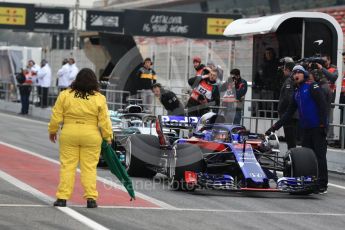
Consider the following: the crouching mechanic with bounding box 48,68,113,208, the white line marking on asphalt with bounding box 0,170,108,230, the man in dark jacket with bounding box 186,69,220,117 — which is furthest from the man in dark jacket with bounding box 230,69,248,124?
the crouching mechanic with bounding box 48,68,113,208

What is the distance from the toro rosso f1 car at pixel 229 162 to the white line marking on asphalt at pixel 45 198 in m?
1.99

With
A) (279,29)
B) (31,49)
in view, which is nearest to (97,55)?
(279,29)

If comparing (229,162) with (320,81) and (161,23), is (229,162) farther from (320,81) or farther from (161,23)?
(161,23)

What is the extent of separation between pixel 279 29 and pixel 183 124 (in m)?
7.42

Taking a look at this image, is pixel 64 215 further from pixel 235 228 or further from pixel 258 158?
pixel 258 158

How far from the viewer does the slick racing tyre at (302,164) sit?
14445 millimetres

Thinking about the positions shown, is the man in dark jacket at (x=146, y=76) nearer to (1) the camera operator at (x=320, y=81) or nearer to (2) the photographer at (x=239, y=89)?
(2) the photographer at (x=239, y=89)

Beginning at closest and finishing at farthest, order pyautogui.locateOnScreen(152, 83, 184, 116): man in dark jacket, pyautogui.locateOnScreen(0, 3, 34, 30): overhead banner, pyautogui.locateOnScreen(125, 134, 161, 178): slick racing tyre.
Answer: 1. pyautogui.locateOnScreen(125, 134, 161, 178): slick racing tyre
2. pyautogui.locateOnScreen(152, 83, 184, 116): man in dark jacket
3. pyautogui.locateOnScreen(0, 3, 34, 30): overhead banner

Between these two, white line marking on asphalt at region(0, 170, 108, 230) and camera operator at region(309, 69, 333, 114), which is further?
camera operator at region(309, 69, 333, 114)

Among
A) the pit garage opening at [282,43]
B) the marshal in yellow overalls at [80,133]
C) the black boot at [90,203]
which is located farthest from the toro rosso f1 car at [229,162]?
the pit garage opening at [282,43]

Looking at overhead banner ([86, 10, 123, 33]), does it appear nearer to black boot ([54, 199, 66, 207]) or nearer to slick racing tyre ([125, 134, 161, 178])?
slick racing tyre ([125, 134, 161, 178])

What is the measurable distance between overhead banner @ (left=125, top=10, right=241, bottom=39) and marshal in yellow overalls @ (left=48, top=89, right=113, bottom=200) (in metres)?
32.4

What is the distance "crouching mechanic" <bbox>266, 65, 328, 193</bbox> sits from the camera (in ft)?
49.3

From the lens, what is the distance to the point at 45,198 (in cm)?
1296
